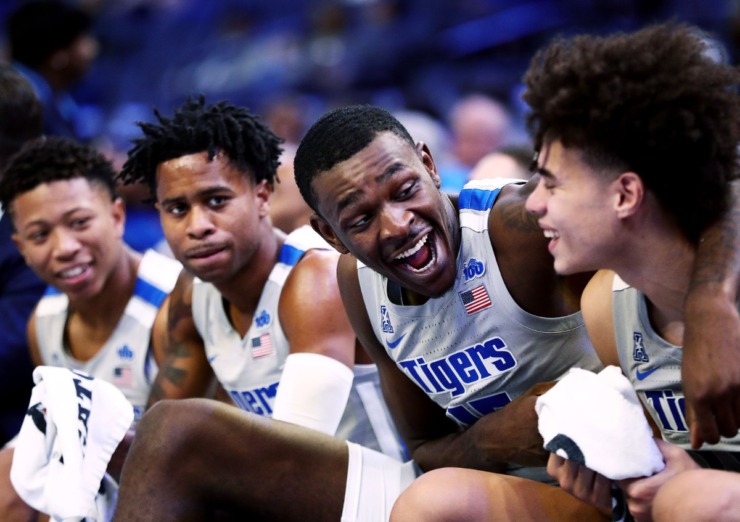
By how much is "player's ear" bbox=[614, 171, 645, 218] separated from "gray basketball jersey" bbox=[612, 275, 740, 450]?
0.79 feet

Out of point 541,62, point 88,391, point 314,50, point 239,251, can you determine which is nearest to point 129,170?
point 239,251

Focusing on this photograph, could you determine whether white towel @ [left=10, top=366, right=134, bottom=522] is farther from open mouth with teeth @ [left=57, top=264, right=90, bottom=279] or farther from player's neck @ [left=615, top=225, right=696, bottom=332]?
player's neck @ [left=615, top=225, right=696, bottom=332]

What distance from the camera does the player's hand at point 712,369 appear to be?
5.33ft

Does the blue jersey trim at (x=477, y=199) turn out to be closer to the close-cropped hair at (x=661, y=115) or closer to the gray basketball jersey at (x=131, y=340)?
the close-cropped hair at (x=661, y=115)

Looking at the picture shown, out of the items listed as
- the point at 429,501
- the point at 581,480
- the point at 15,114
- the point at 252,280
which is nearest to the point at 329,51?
the point at 15,114

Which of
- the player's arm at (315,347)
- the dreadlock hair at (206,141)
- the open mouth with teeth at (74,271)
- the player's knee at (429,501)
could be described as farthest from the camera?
the open mouth with teeth at (74,271)

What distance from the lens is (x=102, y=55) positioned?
9.84 meters

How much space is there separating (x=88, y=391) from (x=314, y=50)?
6.61 m

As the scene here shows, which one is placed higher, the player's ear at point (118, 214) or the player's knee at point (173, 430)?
the player's ear at point (118, 214)

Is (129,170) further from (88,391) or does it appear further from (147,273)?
(88,391)

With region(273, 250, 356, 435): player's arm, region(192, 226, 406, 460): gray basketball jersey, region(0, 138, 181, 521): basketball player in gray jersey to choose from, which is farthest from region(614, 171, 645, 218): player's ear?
region(0, 138, 181, 521): basketball player in gray jersey

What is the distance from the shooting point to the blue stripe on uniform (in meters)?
3.47

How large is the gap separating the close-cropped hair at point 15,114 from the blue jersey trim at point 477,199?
2.40 metres

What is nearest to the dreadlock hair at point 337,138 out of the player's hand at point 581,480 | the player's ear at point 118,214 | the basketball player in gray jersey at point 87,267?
the player's hand at point 581,480
